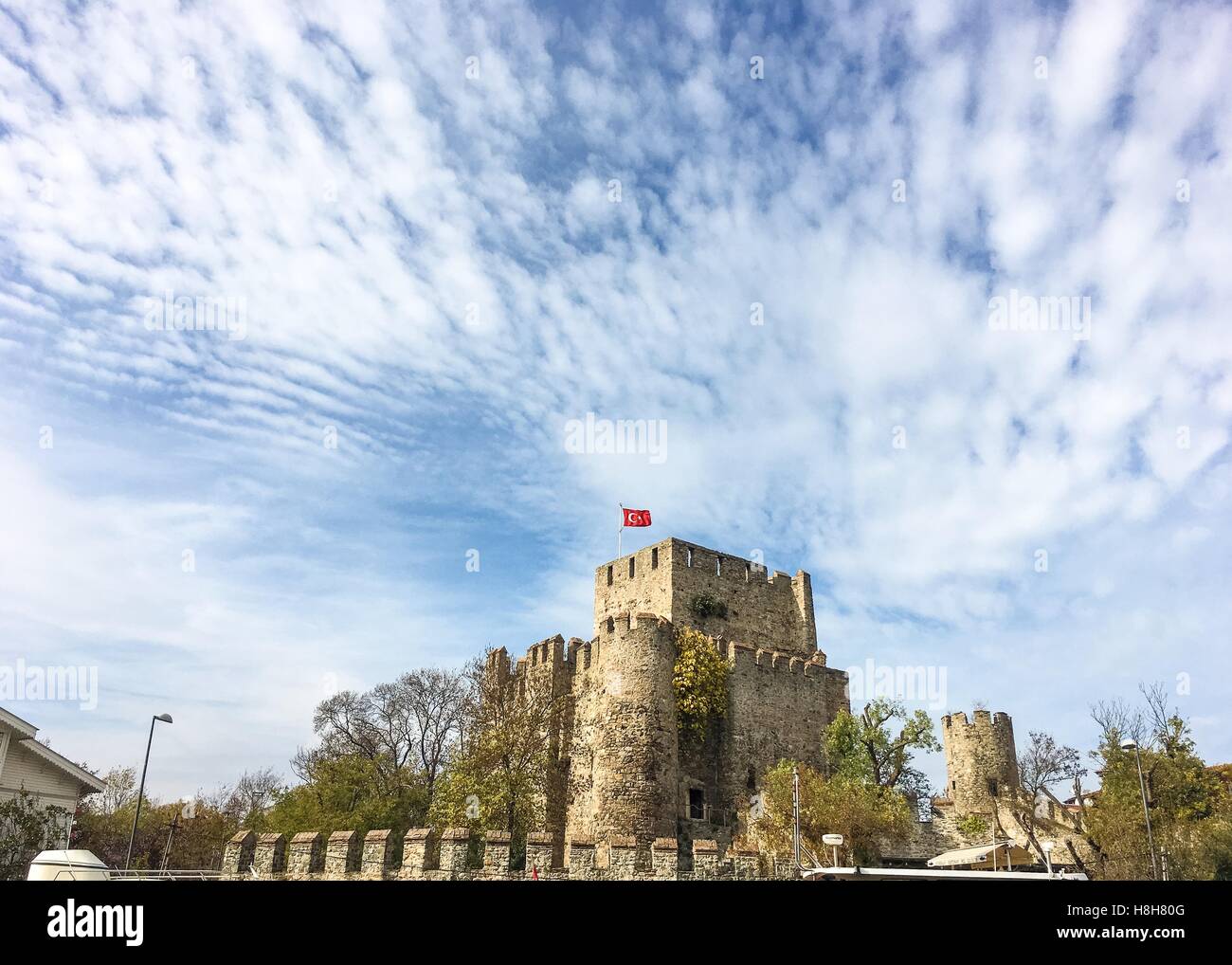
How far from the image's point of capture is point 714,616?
129 ft

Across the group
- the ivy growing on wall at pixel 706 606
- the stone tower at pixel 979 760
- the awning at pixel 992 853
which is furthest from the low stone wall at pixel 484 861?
the stone tower at pixel 979 760

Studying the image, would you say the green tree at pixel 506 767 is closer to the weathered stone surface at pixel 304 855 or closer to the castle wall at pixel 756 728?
the castle wall at pixel 756 728

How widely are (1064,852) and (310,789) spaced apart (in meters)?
35.1

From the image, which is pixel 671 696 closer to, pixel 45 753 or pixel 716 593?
pixel 716 593

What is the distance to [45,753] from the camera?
3244 cm

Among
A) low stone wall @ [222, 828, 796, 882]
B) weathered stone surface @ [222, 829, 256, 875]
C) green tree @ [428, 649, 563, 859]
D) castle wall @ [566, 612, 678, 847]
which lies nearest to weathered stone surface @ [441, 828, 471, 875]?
low stone wall @ [222, 828, 796, 882]

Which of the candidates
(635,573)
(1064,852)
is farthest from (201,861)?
(1064,852)

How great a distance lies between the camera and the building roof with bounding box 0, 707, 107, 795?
29938 millimetres

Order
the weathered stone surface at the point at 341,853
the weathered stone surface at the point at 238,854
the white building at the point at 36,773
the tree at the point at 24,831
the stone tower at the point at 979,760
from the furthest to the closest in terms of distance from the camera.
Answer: the stone tower at the point at 979,760 < the white building at the point at 36,773 < the tree at the point at 24,831 < the weathered stone surface at the point at 238,854 < the weathered stone surface at the point at 341,853

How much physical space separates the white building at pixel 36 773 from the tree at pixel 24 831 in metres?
0.31

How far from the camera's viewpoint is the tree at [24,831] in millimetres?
28703
